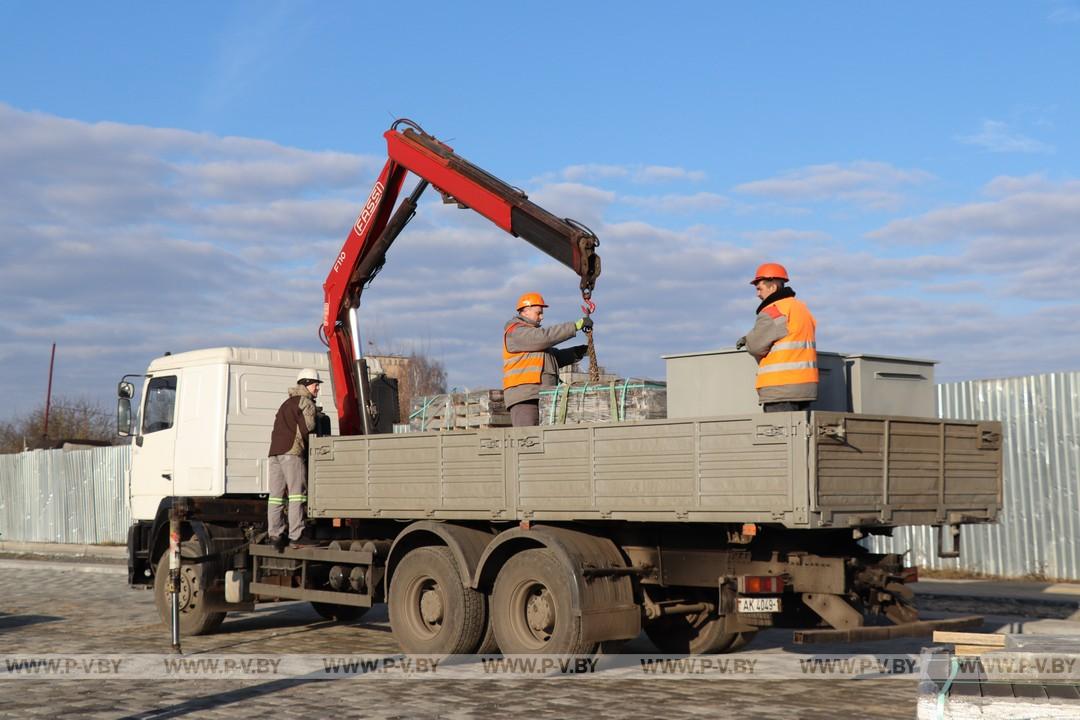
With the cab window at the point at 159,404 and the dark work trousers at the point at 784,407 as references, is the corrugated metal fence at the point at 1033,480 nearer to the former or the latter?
the dark work trousers at the point at 784,407

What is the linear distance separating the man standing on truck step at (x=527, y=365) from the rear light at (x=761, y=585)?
9.76 ft

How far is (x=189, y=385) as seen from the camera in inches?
542

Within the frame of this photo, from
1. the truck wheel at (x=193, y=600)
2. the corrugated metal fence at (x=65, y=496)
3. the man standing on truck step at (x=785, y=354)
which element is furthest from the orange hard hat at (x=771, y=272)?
the corrugated metal fence at (x=65, y=496)

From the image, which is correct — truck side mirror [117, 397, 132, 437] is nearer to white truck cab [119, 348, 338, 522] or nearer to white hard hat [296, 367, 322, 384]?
white truck cab [119, 348, 338, 522]

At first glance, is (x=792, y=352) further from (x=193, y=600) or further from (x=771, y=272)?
(x=193, y=600)

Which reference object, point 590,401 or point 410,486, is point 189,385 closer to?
point 410,486

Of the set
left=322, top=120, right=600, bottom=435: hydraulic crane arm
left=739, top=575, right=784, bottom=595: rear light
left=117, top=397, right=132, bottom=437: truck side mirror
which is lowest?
left=739, top=575, right=784, bottom=595: rear light

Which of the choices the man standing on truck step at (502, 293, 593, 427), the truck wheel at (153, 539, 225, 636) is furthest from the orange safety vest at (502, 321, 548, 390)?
the truck wheel at (153, 539, 225, 636)

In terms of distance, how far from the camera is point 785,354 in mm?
9094

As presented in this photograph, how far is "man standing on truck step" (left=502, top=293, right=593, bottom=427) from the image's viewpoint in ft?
36.5

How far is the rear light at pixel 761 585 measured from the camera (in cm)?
885

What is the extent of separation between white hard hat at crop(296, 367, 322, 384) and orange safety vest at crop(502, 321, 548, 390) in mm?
2625

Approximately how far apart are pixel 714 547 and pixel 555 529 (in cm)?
129

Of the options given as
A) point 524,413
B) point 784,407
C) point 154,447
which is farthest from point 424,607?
point 154,447
